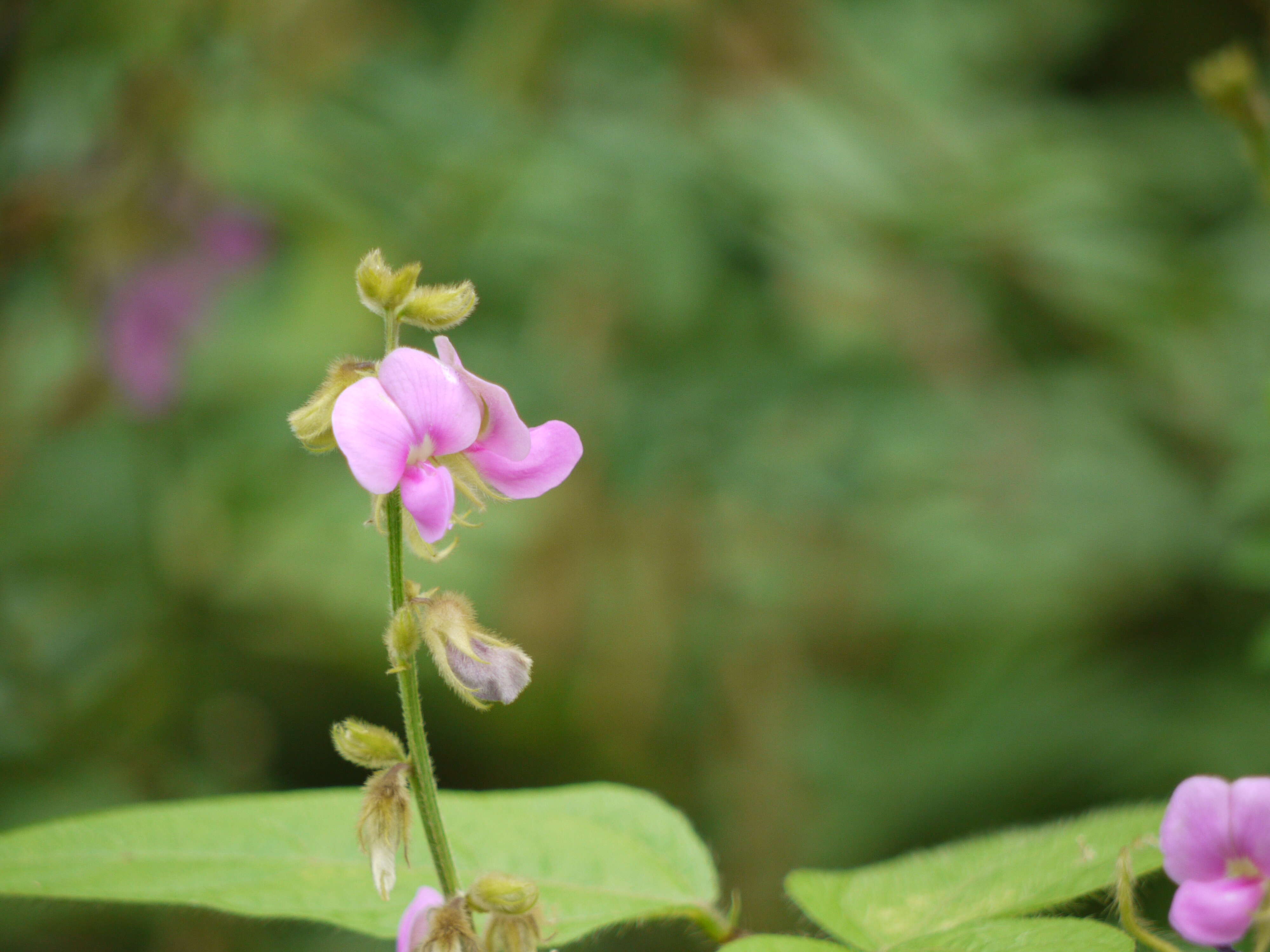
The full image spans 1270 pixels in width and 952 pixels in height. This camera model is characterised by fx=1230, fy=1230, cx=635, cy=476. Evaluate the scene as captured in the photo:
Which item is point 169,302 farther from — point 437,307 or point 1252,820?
point 1252,820

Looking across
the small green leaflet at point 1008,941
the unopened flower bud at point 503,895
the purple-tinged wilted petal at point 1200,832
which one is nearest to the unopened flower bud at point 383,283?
the unopened flower bud at point 503,895

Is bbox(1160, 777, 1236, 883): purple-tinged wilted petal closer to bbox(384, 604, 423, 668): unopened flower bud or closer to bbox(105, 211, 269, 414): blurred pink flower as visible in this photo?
bbox(384, 604, 423, 668): unopened flower bud

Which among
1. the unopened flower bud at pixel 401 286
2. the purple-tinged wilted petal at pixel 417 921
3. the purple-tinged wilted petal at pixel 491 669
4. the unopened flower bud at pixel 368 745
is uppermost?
the unopened flower bud at pixel 401 286

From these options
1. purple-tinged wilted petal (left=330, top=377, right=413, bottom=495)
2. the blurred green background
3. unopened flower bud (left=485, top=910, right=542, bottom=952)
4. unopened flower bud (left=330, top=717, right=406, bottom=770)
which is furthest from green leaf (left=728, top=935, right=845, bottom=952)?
the blurred green background

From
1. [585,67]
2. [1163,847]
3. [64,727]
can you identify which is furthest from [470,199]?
[1163,847]

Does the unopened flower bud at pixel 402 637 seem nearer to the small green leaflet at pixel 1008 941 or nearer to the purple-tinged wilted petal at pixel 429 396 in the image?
the purple-tinged wilted petal at pixel 429 396

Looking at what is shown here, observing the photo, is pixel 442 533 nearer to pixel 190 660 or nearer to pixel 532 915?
pixel 532 915

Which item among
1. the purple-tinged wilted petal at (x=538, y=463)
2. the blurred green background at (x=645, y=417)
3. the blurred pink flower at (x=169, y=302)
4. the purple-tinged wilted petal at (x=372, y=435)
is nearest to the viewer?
the purple-tinged wilted petal at (x=372, y=435)
